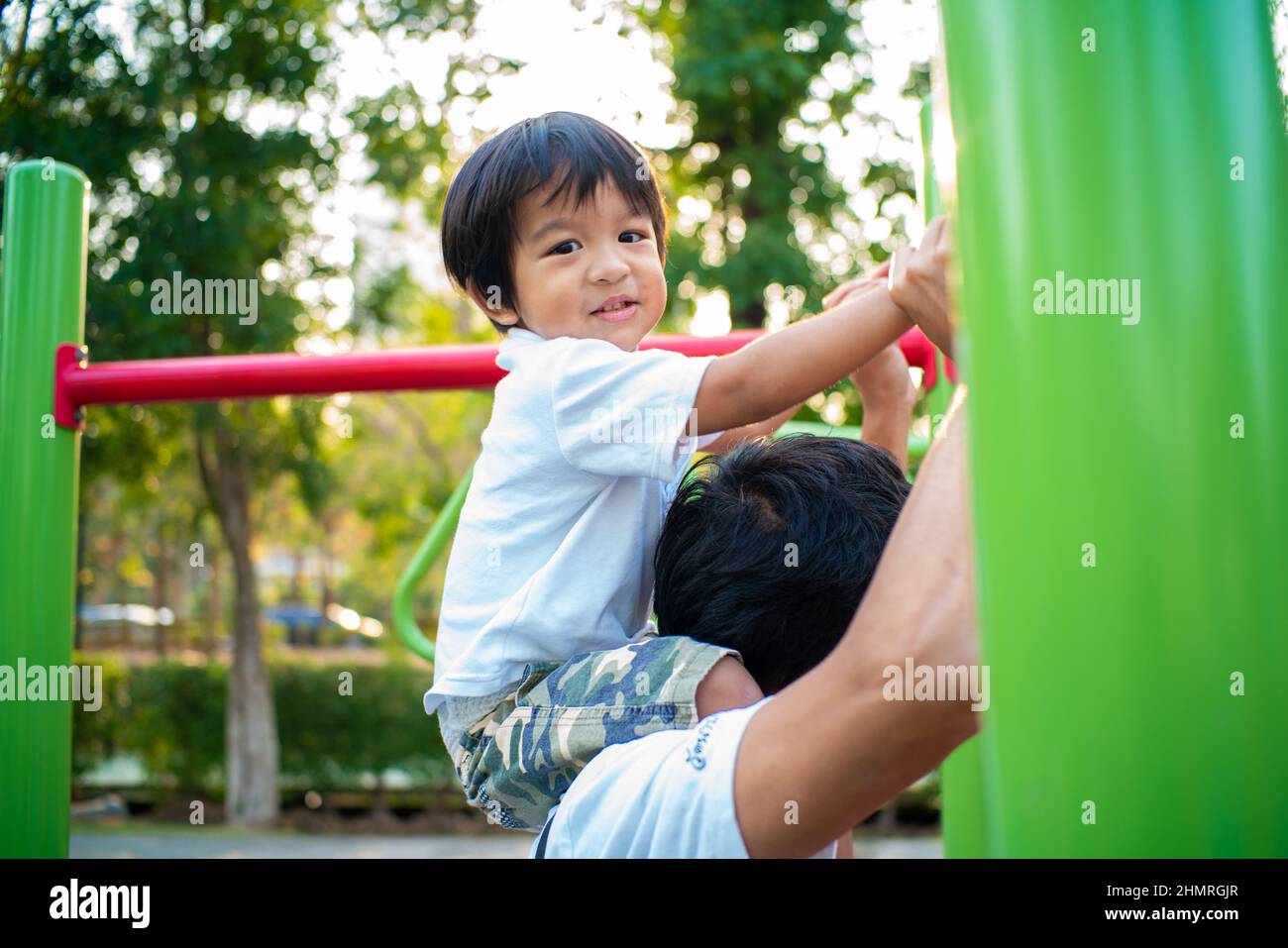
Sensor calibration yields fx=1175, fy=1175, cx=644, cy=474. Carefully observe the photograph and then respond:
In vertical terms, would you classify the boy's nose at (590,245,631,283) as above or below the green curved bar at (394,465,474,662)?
above

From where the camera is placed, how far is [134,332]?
22.8 feet

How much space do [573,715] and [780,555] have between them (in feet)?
0.71

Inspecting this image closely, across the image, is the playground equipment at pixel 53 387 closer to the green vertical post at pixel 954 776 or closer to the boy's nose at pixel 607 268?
the green vertical post at pixel 954 776

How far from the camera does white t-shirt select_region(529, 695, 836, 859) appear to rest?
0.75 meters

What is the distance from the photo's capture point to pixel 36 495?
5.15 feet

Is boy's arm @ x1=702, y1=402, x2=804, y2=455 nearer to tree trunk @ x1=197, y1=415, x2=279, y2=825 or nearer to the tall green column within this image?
the tall green column

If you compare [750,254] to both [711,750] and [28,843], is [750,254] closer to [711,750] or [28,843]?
[28,843]

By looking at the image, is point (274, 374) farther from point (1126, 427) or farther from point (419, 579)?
point (1126, 427)

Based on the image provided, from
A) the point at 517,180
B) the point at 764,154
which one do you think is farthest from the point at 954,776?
the point at 764,154

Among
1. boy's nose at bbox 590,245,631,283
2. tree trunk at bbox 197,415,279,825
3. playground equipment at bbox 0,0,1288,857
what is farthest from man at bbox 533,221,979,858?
tree trunk at bbox 197,415,279,825

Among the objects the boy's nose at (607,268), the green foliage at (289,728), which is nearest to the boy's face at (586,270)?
the boy's nose at (607,268)

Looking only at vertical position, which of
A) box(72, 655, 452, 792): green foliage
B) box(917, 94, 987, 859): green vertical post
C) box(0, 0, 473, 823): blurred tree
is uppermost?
box(0, 0, 473, 823): blurred tree

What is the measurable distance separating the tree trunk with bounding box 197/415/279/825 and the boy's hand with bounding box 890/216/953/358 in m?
8.55

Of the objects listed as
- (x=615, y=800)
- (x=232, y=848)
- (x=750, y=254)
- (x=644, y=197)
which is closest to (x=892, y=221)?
(x=750, y=254)
